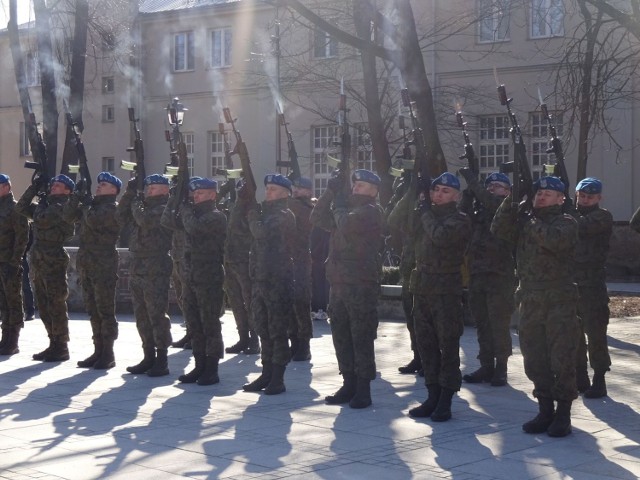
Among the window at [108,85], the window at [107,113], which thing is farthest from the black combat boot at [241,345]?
the window at [108,85]

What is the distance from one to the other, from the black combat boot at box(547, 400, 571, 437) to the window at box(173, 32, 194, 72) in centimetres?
2709

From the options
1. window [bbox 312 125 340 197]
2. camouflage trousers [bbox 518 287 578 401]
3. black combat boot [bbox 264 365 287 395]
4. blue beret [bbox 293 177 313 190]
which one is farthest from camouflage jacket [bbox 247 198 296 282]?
window [bbox 312 125 340 197]

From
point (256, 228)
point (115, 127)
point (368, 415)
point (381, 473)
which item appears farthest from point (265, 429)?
point (115, 127)

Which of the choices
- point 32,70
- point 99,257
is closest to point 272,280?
point 99,257

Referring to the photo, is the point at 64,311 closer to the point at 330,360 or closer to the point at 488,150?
the point at 330,360

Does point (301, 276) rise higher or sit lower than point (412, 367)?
higher

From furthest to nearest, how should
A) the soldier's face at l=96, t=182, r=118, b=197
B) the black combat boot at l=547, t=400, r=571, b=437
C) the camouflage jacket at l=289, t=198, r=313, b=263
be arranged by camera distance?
the camouflage jacket at l=289, t=198, r=313, b=263 → the soldier's face at l=96, t=182, r=118, b=197 → the black combat boot at l=547, t=400, r=571, b=437

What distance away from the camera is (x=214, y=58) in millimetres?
33062

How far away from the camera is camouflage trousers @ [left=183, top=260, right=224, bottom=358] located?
1086cm

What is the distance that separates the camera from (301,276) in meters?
12.8

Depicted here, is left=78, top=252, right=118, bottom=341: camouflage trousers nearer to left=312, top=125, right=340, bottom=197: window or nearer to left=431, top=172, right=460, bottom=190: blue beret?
left=431, top=172, right=460, bottom=190: blue beret

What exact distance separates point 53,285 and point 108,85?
102 ft

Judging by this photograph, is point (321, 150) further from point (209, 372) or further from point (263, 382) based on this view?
point (263, 382)

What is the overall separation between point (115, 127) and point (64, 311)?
30059 millimetres
